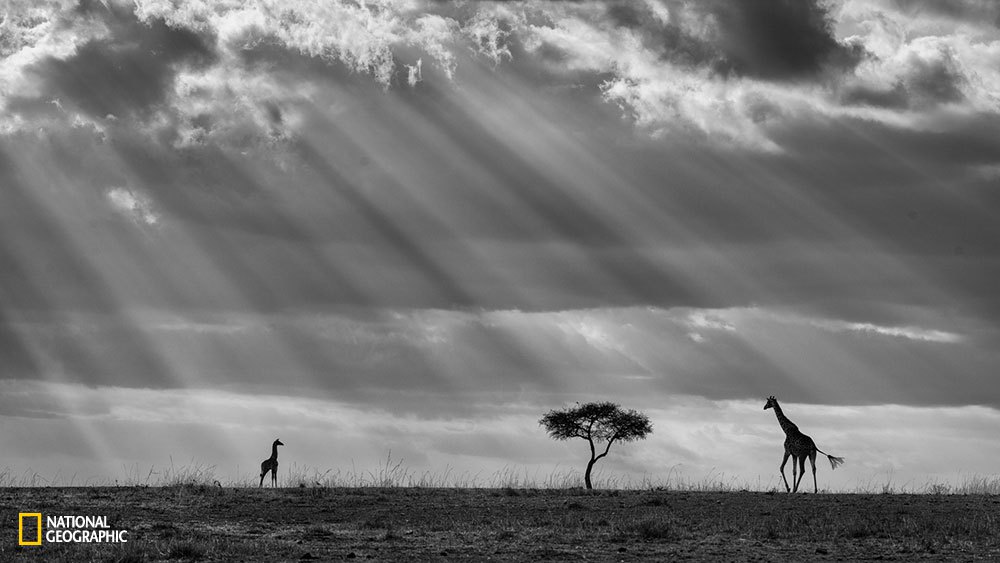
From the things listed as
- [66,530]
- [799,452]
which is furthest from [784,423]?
[66,530]

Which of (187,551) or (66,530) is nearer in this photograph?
(187,551)

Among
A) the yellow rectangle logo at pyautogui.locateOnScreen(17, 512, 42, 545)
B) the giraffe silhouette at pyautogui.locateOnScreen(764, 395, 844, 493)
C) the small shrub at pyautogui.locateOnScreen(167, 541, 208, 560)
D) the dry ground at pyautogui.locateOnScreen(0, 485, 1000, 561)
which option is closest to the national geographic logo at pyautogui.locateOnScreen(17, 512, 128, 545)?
the yellow rectangle logo at pyautogui.locateOnScreen(17, 512, 42, 545)

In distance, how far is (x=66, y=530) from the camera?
26.6m

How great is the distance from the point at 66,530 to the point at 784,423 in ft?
88.8

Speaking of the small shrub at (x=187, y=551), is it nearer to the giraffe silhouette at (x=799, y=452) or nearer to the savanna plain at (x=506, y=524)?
the savanna plain at (x=506, y=524)

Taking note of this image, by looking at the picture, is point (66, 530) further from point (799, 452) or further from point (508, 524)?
point (799, 452)

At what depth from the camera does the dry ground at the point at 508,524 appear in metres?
22.5

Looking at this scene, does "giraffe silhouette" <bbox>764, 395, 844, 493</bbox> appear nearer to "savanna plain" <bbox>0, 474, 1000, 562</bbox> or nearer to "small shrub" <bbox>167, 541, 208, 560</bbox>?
"savanna plain" <bbox>0, 474, 1000, 562</bbox>

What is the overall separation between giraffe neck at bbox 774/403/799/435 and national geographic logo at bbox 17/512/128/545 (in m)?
25.1

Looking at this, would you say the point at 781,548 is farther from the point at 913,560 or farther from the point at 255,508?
the point at 255,508

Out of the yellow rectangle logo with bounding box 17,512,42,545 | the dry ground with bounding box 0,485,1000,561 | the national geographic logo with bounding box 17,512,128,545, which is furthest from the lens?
the national geographic logo with bounding box 17,512,128,545

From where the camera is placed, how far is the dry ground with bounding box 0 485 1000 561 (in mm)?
22500

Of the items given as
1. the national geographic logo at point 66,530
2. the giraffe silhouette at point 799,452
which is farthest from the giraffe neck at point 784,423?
the national geographic logo at point 66,530

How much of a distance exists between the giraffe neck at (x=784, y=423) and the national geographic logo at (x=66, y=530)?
25134 millimetres
